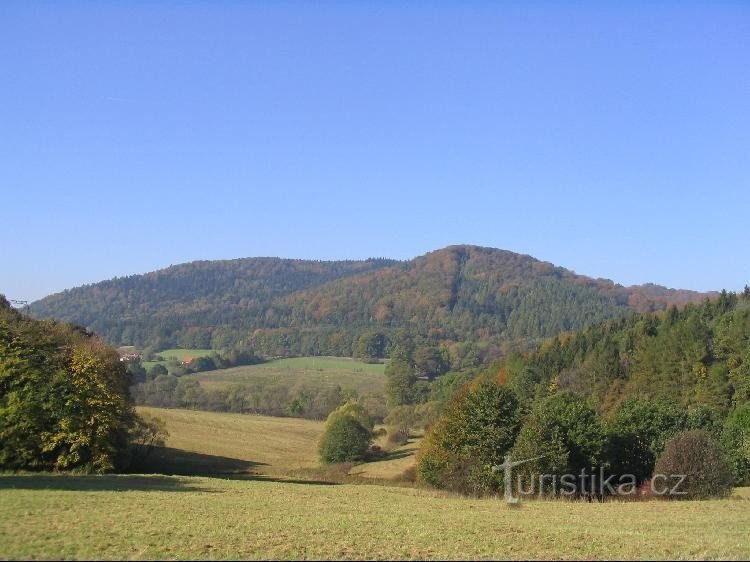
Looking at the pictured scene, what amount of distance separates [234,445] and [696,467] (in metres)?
55.8

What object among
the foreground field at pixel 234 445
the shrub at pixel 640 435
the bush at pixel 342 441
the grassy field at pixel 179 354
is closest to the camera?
the shrub at pixel 640 435

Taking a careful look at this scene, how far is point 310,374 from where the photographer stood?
15138 cm

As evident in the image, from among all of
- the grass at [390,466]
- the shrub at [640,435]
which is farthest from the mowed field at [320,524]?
the grass at [390,466]

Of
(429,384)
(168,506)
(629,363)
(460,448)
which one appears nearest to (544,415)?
(460,448)

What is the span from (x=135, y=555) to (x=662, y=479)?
29.9 metres

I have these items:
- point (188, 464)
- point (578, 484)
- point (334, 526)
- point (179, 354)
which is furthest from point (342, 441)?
point (179, 354)

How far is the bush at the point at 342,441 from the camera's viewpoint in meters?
77.1

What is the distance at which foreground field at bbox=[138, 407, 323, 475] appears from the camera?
63.5 meters

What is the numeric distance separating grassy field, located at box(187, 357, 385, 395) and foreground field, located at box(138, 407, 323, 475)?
2818 centimetres

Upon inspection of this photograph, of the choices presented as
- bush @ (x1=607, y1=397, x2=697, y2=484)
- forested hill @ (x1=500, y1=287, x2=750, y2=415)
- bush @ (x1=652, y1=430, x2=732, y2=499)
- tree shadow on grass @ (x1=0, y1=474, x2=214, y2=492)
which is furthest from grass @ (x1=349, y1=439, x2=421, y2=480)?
bush @ (x1=652, y1=430, x2=732, y2=499)

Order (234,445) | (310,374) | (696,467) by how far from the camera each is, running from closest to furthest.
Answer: (696,467)
(234,445)
(310,374)

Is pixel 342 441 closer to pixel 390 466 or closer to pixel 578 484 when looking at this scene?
pixel 390 466

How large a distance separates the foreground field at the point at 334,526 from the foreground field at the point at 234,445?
3090 centimetres

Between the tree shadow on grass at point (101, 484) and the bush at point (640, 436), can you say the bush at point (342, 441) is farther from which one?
the tree shadow on grass at point (101, 484)
